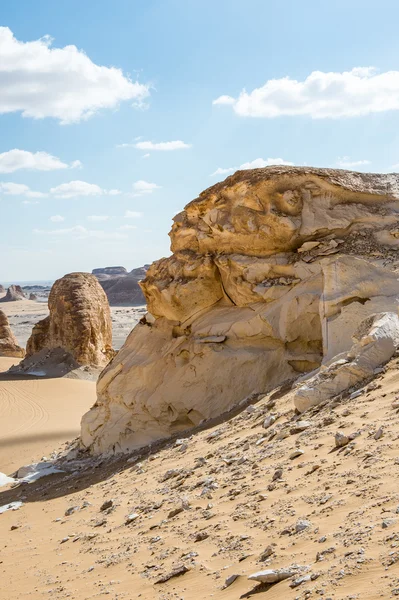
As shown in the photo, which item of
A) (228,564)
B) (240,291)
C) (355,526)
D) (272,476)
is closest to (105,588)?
(228,564)

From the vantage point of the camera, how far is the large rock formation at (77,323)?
19750 mm

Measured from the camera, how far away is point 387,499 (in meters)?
3.03

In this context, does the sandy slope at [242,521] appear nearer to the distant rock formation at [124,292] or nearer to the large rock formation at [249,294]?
the large rock formation at [249,294]

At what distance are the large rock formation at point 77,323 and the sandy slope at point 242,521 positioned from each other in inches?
531

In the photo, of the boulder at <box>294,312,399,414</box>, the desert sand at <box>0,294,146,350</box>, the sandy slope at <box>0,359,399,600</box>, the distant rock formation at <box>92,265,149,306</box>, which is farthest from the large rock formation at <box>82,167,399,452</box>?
the distant rock formation at <box>92,265,149,306</box>

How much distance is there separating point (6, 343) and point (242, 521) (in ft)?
78.4

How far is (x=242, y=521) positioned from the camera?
363 centimetres

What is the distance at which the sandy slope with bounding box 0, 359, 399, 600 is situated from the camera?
2775 millimetres

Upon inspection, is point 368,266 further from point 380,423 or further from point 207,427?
point 380,423

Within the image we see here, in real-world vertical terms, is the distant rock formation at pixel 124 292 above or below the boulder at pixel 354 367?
above

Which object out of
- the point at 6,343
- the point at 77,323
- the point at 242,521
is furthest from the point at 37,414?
the point at 242,521

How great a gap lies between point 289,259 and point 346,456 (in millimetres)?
4396

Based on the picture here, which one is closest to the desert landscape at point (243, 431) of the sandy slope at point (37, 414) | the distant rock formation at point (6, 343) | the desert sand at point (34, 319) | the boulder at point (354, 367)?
the boulder at point (354, 367)

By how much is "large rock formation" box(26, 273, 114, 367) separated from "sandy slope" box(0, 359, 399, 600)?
13.5 m
